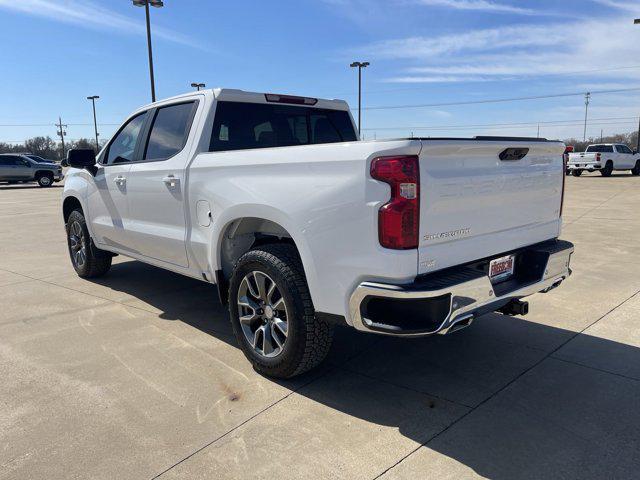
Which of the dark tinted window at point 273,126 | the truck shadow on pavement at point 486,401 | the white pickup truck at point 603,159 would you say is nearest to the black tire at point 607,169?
the white pickup truck at point 603,159

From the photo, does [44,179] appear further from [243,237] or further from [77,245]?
[243,237]

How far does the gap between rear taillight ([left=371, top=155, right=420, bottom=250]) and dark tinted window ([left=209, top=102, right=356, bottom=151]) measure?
6.34 feet

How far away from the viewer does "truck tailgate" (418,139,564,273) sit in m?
2.73

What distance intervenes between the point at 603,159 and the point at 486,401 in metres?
28.6

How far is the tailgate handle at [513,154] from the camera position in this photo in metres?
3.15

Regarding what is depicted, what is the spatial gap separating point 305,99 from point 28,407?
11.0 feet

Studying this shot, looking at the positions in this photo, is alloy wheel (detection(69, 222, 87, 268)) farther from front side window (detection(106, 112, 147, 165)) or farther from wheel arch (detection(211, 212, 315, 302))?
wheel arch (detection(211, 212, 315, 302))

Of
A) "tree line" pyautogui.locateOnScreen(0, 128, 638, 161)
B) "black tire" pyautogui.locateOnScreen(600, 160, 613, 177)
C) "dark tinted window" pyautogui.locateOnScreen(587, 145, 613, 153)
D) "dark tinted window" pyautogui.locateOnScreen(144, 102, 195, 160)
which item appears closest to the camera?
"dark tinted window" pyautogui.locateOnScreen(144, 102, 195, 160)

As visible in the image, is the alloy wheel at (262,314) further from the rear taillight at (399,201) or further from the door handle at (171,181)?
the door handle at (171,181)

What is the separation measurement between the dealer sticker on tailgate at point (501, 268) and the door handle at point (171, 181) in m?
2.49

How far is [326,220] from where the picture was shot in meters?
2.89

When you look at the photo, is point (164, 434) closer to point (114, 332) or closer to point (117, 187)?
point (114, 332)

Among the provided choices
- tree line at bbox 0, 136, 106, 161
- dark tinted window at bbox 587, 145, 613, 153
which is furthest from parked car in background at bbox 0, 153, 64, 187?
tree line at bbox 0, 136, 106, 161

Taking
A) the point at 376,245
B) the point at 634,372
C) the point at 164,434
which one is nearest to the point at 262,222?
the point at 376,245
